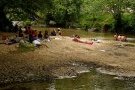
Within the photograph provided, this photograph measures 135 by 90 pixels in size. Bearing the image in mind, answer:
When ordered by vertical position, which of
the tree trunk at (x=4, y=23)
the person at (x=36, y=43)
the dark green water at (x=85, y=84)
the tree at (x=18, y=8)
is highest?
the tree at (x=18, y=8)

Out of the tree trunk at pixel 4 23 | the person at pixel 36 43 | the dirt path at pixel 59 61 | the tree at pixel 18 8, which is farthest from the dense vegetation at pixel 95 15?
the person at pixel 36 43

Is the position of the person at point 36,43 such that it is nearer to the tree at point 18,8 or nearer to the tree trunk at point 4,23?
the tree at point 18,8

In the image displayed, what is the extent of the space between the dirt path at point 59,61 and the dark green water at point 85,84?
1273 millimetres

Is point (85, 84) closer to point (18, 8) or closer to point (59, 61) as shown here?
point (59, 61)

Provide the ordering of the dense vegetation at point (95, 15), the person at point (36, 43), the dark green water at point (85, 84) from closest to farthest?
the dark green water at point (85, 84) → the person at point (36, 43) → the dense vegetation at point (95, 15)

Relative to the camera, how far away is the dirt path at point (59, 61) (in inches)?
1247

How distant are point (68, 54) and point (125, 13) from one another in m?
45.1

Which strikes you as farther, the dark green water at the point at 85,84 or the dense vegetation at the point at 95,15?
the dense vegetation at the point at 95,15

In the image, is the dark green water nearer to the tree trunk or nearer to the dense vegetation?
the tree trunk

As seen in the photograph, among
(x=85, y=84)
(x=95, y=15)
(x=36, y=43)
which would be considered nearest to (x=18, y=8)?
(x=36, y=43)

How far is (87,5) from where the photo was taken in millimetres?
86375

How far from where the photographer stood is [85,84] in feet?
101

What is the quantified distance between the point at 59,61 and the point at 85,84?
260 inches

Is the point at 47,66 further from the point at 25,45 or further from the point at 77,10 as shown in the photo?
the point at 77,10
